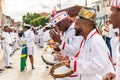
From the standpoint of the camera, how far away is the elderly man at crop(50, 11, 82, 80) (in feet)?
18.3

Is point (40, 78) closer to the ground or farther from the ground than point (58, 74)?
closer to the ground

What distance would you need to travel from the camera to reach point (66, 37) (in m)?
5.91

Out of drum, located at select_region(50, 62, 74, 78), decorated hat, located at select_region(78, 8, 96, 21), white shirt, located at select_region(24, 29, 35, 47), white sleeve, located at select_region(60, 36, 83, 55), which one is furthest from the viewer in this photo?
white shirt, located at select_region(24, 29, 35, 47)

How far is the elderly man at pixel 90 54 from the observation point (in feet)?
13.6

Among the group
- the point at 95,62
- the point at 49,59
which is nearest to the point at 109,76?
the point at 95,62

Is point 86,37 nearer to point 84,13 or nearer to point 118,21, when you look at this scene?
point 84,13

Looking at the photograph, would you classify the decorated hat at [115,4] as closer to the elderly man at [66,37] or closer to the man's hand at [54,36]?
the elderly man at [66,37]

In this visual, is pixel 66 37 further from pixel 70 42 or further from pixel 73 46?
pixel 73 46

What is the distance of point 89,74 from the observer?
4297mm

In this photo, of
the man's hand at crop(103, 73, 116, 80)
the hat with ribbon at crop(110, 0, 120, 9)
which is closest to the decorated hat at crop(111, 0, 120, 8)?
the hat with ribbon at crop(110, 0, 120, 9)

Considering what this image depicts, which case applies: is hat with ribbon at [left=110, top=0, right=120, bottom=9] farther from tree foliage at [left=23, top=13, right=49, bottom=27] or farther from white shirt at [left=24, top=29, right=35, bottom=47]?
tree foliage at [left=23, top=13, right=49, bottom=27]

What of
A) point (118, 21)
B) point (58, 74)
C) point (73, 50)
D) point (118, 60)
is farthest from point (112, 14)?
point (73, 50)

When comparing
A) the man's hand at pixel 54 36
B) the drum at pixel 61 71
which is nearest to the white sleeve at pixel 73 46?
the man's hand at pixel 54 36

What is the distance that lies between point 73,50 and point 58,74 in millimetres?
828
